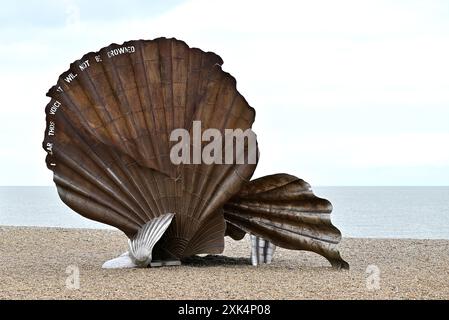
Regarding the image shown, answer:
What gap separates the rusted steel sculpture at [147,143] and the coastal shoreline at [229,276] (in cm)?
52

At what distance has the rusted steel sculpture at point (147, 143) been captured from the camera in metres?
10.4

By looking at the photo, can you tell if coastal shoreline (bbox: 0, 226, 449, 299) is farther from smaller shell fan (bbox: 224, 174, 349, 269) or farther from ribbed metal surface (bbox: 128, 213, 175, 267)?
smaller shell fan (bbox: 224, 174, 349, 269)

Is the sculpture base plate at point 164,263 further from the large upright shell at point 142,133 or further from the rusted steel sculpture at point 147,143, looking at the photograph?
the large upright shell at point 142,133

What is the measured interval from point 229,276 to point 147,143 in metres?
1.84

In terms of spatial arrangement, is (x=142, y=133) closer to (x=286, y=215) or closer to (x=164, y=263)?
(x=164, y=263)

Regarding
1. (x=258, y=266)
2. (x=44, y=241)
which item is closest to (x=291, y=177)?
(x=258, y=266)

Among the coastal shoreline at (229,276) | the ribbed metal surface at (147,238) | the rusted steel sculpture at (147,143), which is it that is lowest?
the coastal shoreline at (229,276)

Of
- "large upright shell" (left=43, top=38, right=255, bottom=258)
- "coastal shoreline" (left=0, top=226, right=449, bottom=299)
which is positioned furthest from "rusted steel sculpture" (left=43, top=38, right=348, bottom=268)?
"coastal shoreline" (left=0, top=226, right=449, bottom=299)

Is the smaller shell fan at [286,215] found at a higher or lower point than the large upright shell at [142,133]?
lower

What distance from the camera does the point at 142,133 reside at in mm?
10453

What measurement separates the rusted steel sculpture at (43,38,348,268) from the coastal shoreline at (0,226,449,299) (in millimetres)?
520

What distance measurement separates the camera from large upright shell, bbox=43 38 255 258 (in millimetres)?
10422

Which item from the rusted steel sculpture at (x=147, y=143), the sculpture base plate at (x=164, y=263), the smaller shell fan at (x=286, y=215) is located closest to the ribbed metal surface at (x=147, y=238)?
the rusted steel sculpture at (x=147, y=143)
